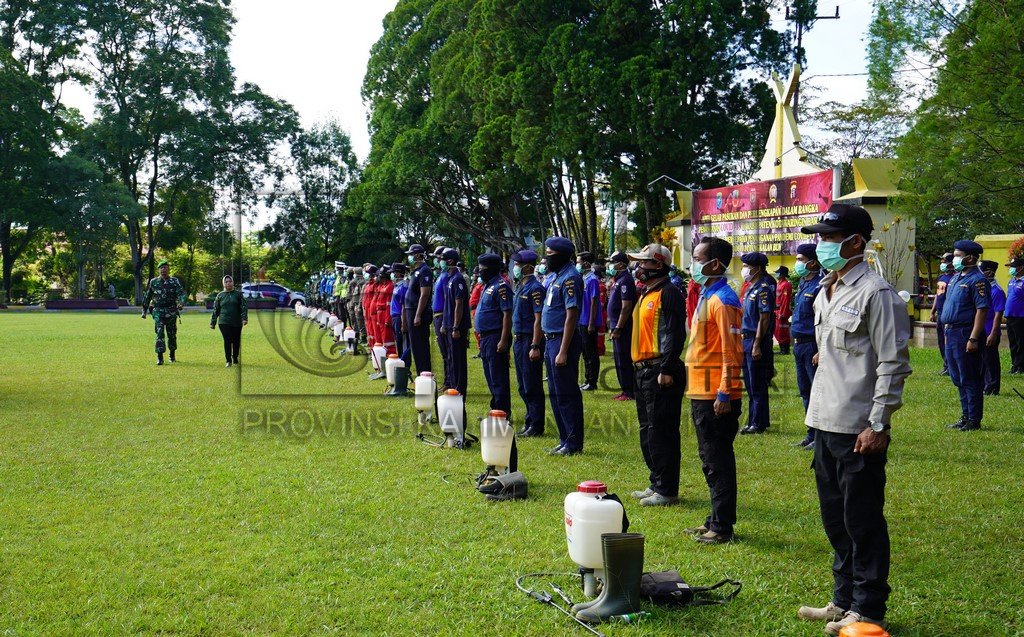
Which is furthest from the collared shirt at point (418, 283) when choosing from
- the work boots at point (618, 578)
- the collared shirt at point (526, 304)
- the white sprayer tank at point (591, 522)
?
the work boots at point (618, 578)

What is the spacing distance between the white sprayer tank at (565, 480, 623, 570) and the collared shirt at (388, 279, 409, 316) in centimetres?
1075

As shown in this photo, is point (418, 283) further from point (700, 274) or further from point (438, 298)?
point (700, 274)

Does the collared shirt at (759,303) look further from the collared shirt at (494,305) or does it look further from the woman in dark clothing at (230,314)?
the woman in dark clothing at (230,314)

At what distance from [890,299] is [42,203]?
5198 centimetres

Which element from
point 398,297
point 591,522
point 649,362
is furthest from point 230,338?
point 591,522

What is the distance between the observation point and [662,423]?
262 inches

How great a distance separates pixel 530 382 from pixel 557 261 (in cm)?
147

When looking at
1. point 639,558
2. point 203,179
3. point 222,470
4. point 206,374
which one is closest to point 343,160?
point 203,179

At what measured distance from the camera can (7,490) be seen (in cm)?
713

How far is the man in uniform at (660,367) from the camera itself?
6.49 meters

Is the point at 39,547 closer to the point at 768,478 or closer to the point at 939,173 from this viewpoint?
the point at 768,478

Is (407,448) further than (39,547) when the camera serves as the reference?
Yes

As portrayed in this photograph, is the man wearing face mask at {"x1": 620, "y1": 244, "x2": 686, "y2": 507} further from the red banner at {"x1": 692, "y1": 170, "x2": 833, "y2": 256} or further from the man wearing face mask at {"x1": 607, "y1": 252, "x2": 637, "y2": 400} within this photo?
the red banner at {"x1": 692, "y1": 170, "x2": 833, "y2": 256}

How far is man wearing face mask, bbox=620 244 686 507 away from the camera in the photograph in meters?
6.49
